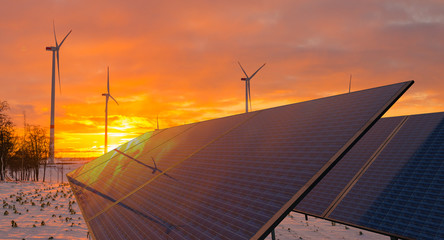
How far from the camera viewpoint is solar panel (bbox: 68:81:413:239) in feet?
14.5

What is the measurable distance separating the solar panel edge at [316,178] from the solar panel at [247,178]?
2 centimetres

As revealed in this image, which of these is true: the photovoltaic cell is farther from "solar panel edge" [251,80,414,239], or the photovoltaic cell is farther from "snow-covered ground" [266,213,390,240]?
"snow-covered ground" [266,213,390,240]

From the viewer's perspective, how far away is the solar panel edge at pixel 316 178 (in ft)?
12.0

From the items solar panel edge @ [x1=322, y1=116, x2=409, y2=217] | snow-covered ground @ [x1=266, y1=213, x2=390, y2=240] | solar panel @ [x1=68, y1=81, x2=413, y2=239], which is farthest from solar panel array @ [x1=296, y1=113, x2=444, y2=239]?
snow-covered ground @ [x1=266, y1=213, x2=390, y2=240]

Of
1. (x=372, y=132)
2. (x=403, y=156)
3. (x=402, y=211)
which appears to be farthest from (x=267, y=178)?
(x=372, y=132)

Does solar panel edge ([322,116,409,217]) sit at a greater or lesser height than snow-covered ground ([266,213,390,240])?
greater

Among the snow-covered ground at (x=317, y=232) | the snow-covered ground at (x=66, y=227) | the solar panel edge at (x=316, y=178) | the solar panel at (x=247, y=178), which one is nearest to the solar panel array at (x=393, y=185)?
the solar panel at (x=247, y=178)

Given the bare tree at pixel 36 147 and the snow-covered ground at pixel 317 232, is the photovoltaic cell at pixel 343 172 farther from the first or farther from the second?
the bare tree at pixel 36 147

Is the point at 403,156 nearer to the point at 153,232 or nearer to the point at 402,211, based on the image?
the point at 402,211

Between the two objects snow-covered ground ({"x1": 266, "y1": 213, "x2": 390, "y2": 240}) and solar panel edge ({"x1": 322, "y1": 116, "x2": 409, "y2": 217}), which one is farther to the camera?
snow-covered ground ({"x1": 266, "y1": 213, "x2": 390, "y2": 240})

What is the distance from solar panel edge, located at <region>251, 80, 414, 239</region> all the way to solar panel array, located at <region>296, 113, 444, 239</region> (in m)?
3.40

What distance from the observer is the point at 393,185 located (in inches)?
326

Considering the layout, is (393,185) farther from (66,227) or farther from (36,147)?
(36,147)

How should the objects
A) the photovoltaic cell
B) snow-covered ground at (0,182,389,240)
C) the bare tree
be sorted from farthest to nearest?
the bare tree → snow-covered ground at (0,182,389,240) → the photovoltaic cell
